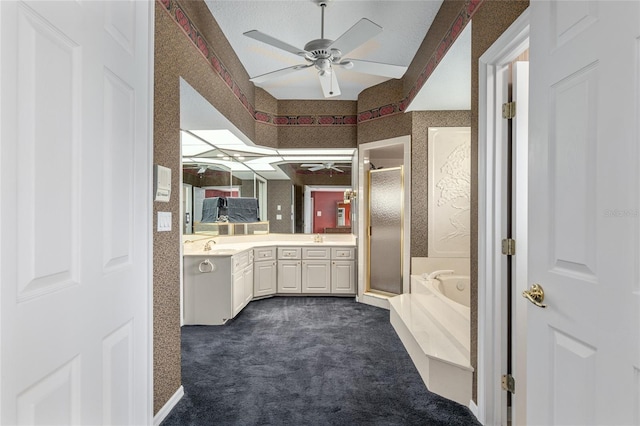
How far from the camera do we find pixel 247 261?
416 centimetres

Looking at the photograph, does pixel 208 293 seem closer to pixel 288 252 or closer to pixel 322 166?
pixel 288 252

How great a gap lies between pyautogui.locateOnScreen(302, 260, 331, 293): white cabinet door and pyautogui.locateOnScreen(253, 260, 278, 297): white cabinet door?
1.37 feet

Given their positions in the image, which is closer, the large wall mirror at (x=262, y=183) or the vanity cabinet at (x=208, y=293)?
the vanity cabinet at (x=208, y=293)

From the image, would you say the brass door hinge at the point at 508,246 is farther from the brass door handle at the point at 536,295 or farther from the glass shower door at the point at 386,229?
the glass shower door at the point at 386,229

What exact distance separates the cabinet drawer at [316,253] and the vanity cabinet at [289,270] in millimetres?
82

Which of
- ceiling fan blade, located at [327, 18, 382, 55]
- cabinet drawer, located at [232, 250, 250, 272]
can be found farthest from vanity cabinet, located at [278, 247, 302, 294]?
ceiling fan blade, located at [327, 18, 382, 55]

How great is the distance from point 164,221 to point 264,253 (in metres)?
2.70

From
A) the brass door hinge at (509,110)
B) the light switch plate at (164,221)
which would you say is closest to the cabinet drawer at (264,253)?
the light switch plate at (164,221)

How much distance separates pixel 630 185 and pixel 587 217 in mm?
149

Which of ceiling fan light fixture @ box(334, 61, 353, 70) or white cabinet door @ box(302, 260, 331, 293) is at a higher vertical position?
ceiling fan light fixture @ box(334, 61, 353, 70)

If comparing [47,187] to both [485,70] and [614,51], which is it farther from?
[485,70]

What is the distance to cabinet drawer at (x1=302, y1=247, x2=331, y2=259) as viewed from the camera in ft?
15.2

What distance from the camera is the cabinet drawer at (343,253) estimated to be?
182 inches

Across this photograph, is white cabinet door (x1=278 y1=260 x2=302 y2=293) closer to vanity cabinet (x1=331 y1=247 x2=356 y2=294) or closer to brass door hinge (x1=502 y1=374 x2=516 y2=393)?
vanity cabinet (x1=331 y1=247 x2=356 y2=294)
